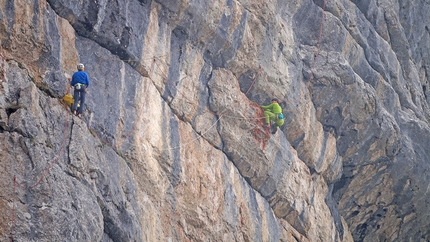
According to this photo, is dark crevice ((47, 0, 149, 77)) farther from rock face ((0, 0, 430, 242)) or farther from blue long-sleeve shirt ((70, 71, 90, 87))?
blue long-sleeve shirt ((70, 71, 90, 87))

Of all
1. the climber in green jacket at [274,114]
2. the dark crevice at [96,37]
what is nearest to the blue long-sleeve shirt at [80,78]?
the dark crevice at [96,37]

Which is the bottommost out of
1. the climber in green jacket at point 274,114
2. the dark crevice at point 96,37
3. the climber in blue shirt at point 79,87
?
the climber in blue shirt at point 79,87

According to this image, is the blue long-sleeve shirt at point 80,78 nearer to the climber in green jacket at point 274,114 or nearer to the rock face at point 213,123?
the rock face at point 213,123

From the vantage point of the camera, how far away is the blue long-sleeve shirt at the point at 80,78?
17.4 meters

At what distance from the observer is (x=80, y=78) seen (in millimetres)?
17438

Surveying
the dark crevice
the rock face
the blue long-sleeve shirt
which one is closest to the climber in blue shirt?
the blue long-sleeve shirt

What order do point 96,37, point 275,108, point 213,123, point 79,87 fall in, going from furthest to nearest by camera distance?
point 275,108
point 213,123
point 96,37
point 79,87

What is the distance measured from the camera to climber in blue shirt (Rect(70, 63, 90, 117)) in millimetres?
17344

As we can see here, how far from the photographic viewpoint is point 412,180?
30000 millimetres

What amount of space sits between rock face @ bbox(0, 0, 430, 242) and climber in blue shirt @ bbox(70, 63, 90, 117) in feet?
1.54

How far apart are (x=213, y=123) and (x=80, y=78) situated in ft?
19.9

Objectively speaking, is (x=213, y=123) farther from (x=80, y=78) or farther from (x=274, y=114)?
(x=80, y=78)

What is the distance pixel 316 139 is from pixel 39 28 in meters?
12.9

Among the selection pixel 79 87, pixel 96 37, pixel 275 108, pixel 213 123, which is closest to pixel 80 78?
pixel 79 87
